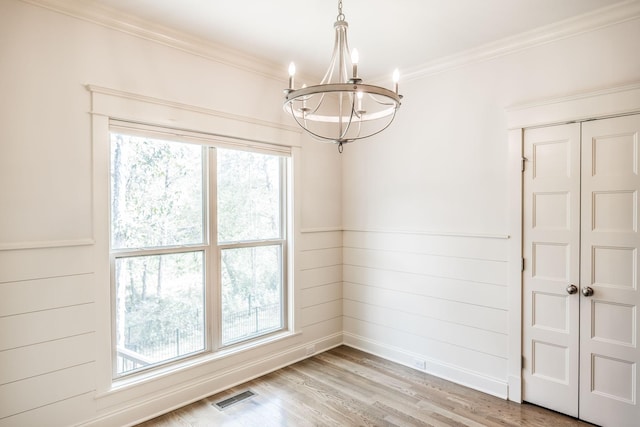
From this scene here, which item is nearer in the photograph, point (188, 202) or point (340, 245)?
point (188, 202)

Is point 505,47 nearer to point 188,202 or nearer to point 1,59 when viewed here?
point 188,202

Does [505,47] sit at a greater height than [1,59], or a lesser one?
greater

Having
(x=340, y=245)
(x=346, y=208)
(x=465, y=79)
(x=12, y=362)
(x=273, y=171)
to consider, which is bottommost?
(x=12, y=362)

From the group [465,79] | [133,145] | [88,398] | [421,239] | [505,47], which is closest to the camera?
[88,398]

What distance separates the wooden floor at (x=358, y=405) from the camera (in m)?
2.65

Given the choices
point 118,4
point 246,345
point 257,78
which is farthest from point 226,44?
point 246,345

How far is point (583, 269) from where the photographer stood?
2631 mm

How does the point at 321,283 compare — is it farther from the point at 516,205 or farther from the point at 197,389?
the point at 516,205

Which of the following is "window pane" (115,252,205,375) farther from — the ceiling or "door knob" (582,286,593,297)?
"door knob" (582,286,593,297)

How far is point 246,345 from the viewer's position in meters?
3.35

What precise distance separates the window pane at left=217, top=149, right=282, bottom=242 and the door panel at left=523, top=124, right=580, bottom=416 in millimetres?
2217

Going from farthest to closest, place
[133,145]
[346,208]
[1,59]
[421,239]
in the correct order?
[346,208] < [421,239] < [133,145] < [1,59]

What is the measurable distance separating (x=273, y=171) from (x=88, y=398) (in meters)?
2.30

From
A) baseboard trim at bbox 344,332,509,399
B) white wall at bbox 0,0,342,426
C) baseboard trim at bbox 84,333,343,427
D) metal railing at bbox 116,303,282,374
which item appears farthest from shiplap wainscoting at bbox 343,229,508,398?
white wall at bbox 0,0,342,426
